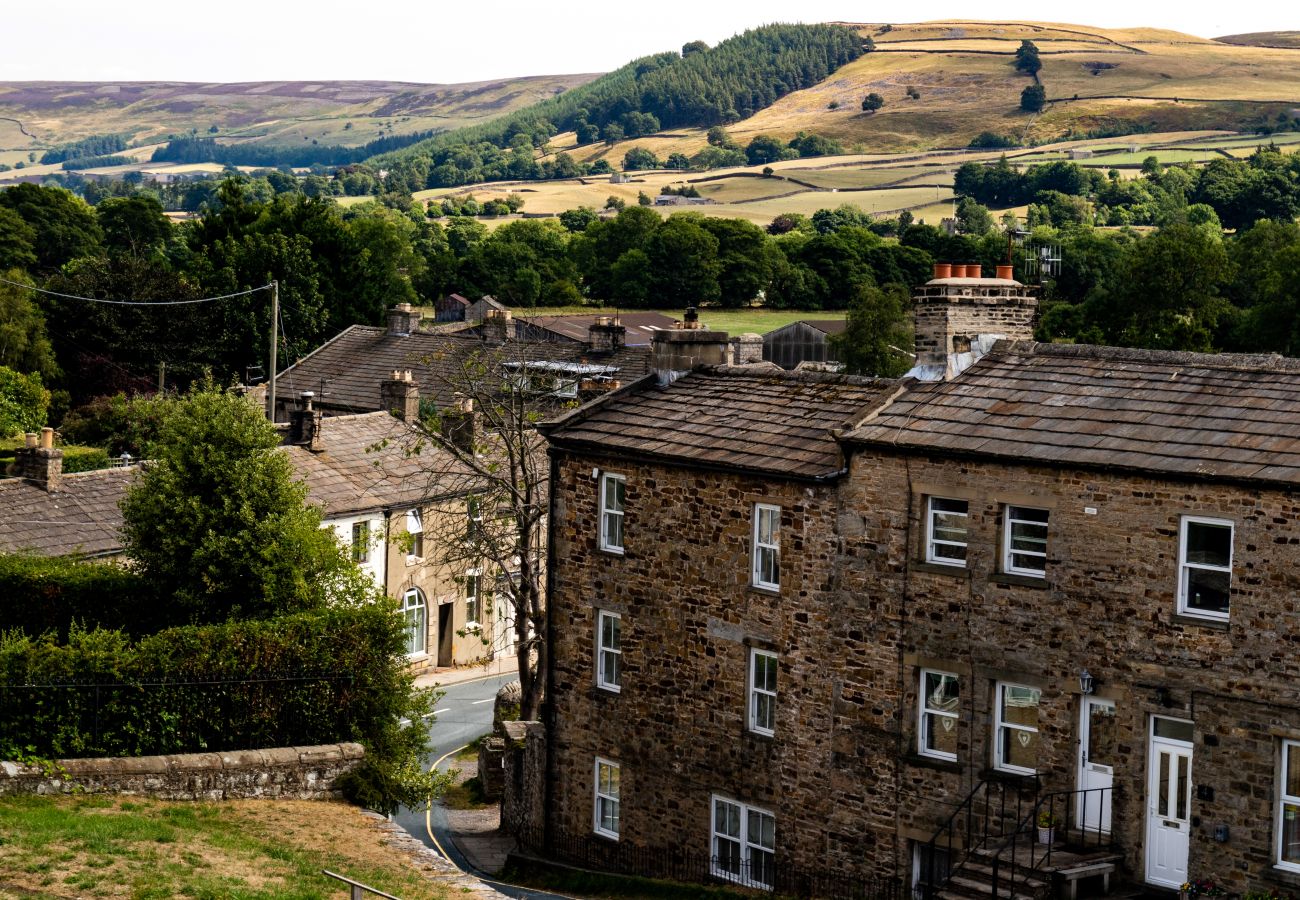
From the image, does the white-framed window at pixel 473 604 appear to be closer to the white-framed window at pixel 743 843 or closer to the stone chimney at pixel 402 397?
the stone chimney at pixel 402 397

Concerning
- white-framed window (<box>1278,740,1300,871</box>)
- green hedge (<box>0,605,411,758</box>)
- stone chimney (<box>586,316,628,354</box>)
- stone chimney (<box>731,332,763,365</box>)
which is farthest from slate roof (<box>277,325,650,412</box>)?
white-framed window (<box>1278,740,1300,871</box>)

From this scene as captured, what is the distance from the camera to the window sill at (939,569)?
27.3 m

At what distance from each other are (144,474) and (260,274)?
2960 inches

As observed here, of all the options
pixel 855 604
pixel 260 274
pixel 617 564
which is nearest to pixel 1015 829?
pixel 855 604

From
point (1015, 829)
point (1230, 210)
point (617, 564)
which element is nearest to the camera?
point (1015, 829)

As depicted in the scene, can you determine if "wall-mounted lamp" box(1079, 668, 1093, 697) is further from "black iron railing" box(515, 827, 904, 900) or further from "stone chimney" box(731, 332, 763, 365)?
"stone chimney" box(731, 332, 763, 365)

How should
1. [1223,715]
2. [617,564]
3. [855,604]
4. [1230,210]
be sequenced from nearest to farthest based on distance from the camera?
1. [1223,715]
2. [855,604]
3. [617,564]
4. [1230,210]

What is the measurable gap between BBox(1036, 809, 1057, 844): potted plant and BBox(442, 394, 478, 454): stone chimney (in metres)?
29.1

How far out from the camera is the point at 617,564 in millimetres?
32469

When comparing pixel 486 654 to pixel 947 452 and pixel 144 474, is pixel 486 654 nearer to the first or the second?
pixel 144 474

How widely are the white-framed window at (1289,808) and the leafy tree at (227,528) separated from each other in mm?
18292

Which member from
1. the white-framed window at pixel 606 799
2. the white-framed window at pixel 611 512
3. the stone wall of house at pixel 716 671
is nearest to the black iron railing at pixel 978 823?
the stone wall of house at pixel 716 671

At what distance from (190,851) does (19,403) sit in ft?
232

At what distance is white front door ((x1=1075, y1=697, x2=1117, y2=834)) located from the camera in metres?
25.9
